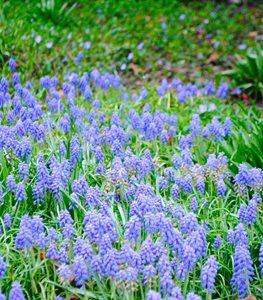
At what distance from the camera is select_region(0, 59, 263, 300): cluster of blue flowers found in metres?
3.02

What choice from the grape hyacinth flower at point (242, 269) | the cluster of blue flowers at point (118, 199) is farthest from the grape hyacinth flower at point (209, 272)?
the grape hyacinth flower at point (242, 269)

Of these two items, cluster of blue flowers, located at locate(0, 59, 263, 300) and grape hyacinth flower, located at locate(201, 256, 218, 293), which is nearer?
grape hyacinth flower, located at locate(201, 256, 218, 293)

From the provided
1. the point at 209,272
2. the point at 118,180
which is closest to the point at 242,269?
the point at 209,272

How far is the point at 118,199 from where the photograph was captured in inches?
156

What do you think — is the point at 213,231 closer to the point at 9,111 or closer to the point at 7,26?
the point at 9,111

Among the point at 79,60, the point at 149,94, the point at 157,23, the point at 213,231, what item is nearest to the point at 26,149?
the point at 213,231

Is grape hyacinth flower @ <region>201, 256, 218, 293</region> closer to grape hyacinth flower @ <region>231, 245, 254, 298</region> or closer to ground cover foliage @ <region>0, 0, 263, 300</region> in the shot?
ground cover foliage @ <region>0, 0, 263, 300</region>

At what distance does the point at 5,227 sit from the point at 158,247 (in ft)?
3.30

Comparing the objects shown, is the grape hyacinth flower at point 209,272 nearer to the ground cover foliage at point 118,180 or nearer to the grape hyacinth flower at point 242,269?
the ground cover foliage at point 118,180

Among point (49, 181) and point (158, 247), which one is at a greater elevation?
point (49, 181)

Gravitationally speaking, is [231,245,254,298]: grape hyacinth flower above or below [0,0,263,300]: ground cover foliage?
below

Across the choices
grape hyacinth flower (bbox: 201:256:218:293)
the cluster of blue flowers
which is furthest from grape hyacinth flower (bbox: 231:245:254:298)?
grape hyacinth flower (bbox: 201:256:218:293)

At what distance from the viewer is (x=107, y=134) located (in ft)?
15.3

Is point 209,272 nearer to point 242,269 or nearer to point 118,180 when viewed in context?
point 242,269
